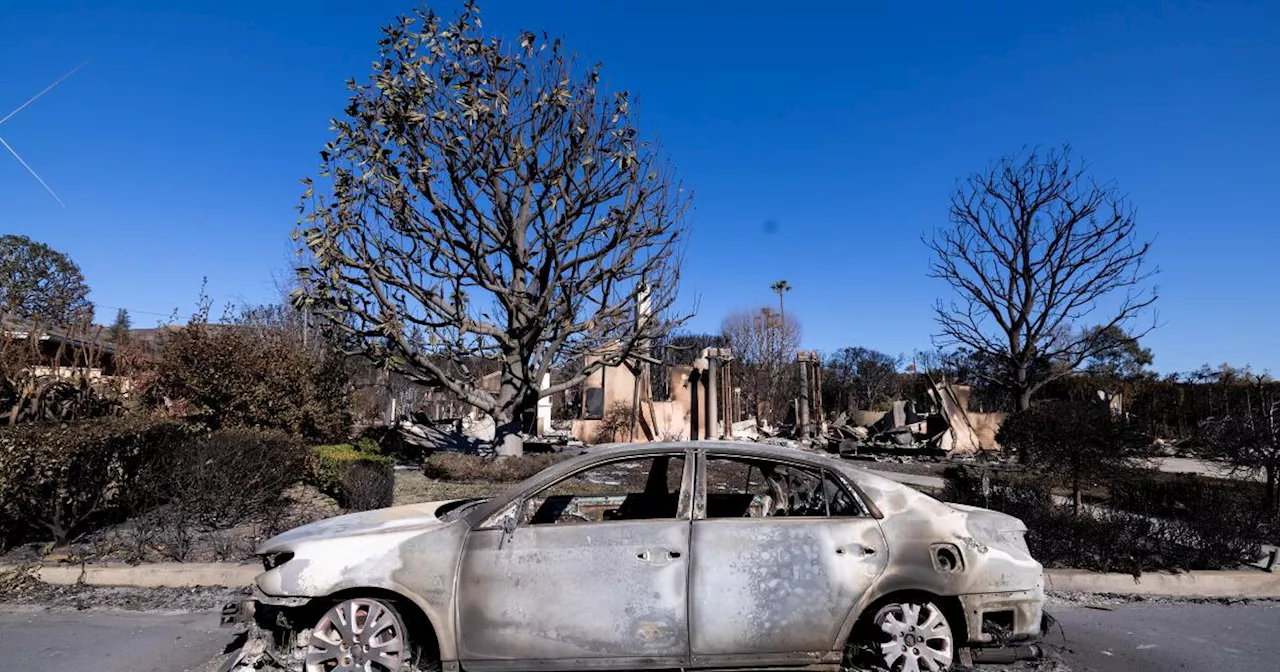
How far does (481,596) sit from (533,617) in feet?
1.05

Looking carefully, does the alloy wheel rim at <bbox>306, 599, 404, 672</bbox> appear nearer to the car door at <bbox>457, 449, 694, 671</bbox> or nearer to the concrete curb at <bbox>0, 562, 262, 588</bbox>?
the car door at <bbox>457, 449, 694, 671</bbox>

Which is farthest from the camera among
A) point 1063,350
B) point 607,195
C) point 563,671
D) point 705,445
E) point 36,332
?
point 1063,350

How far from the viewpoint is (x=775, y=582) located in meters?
4.08

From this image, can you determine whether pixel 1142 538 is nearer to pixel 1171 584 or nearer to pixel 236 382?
pixel 1171 584

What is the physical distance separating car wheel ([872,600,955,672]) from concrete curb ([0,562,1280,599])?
3.33m

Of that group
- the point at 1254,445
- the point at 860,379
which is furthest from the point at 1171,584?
the point at 860,379

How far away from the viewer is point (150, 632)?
535 cm

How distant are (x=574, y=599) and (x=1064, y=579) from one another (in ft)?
17.3

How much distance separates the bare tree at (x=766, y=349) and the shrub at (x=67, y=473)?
27388 mm

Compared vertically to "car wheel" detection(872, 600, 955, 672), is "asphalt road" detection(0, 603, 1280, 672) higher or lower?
lower

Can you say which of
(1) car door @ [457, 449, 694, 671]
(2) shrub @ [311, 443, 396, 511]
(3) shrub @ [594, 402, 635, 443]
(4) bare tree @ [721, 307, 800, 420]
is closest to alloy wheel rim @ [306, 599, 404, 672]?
(1) car door @ [457, 449, 694, 671]

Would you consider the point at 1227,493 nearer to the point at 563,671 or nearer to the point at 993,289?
the point at 563,671

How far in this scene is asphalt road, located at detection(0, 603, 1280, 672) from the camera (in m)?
4.79

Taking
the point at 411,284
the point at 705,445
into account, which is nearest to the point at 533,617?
the point at 705,445
